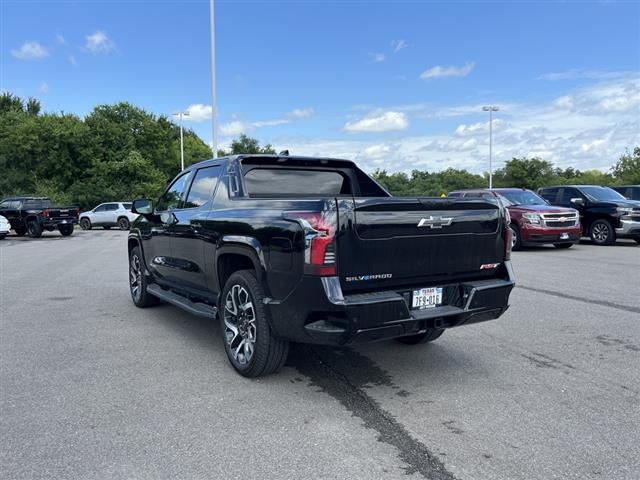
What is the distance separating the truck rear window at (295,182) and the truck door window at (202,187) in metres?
0.40

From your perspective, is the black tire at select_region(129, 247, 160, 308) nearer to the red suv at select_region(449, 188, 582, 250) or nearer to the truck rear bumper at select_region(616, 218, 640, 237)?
the red suv at select_region(449, 188, 582, 250)

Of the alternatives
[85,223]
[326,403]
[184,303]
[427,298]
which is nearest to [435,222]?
[427,298]

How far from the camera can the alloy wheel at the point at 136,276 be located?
7347mm

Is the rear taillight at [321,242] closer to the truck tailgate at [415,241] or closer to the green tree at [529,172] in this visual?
the truck tailgate at [415,241]

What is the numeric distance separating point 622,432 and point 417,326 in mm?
1439

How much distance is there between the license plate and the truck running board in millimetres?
1943

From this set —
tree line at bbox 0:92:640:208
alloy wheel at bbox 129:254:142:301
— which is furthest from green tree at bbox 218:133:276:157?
alloy wheel at bbox 129:254:142:301

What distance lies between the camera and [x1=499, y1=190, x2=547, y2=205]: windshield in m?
15.2

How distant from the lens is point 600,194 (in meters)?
16.6

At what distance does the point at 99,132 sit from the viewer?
50.2 meters

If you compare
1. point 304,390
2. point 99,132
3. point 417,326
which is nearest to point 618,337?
point 417,326

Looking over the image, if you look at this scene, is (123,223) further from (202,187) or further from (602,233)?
(202,187)

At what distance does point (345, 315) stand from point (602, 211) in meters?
14.8

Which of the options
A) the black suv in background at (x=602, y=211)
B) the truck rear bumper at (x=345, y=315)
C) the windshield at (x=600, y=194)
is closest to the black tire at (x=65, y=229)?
the black suv in background at (x=602, y=211)
